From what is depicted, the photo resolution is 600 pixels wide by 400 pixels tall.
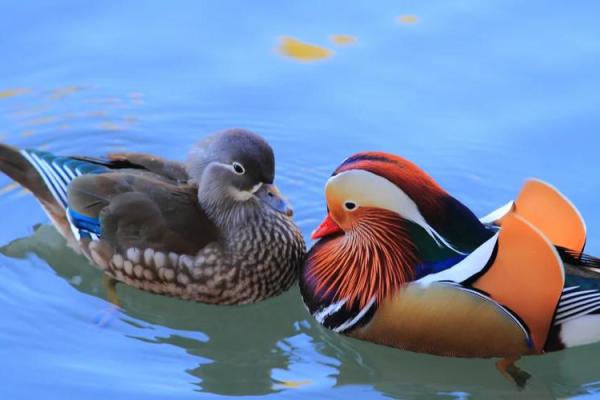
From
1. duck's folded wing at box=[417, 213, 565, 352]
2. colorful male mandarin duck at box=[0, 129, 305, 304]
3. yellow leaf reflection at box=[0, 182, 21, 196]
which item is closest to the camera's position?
duck's folded wing at box=[417, 213, 565, 352]

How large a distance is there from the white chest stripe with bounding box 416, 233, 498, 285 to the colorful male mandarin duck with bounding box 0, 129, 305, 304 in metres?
0.63

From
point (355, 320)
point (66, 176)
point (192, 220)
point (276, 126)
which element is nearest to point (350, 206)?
point (355, 320)

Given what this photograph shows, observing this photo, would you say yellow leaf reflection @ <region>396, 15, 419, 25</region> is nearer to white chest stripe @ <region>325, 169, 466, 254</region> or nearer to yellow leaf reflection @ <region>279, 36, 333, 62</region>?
yellow leaf reflection @ <region>279, 36, 333, 62</region>

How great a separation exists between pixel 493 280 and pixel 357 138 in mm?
1533

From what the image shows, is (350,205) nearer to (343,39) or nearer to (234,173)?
(234,173)

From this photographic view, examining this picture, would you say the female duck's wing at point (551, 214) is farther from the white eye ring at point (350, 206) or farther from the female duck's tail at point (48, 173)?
the female duck's tail at point (48, 173)

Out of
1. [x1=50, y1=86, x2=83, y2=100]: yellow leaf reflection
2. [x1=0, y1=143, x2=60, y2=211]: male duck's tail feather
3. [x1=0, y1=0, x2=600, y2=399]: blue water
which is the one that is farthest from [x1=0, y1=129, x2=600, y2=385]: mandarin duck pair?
[x1=50, y1=86, x2=83, y2=100]: yellow leaf reflection

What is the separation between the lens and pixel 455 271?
13.6ft

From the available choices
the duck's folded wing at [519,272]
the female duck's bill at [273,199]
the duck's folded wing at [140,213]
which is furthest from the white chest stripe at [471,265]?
the duck's folded wing at [140,213]

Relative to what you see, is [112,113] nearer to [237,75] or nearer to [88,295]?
[237,75]

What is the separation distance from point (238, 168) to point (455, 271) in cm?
87

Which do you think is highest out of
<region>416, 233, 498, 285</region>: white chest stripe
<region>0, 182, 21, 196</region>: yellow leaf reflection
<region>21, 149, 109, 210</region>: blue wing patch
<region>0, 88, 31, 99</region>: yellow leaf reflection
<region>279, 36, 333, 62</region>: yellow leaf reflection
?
<region>279, 36, 333, 62</region>: yellow leaf reflection

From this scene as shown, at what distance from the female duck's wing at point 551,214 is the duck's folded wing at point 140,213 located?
109 centimetres

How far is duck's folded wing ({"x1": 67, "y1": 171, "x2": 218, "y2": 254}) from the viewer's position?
14.5ft
